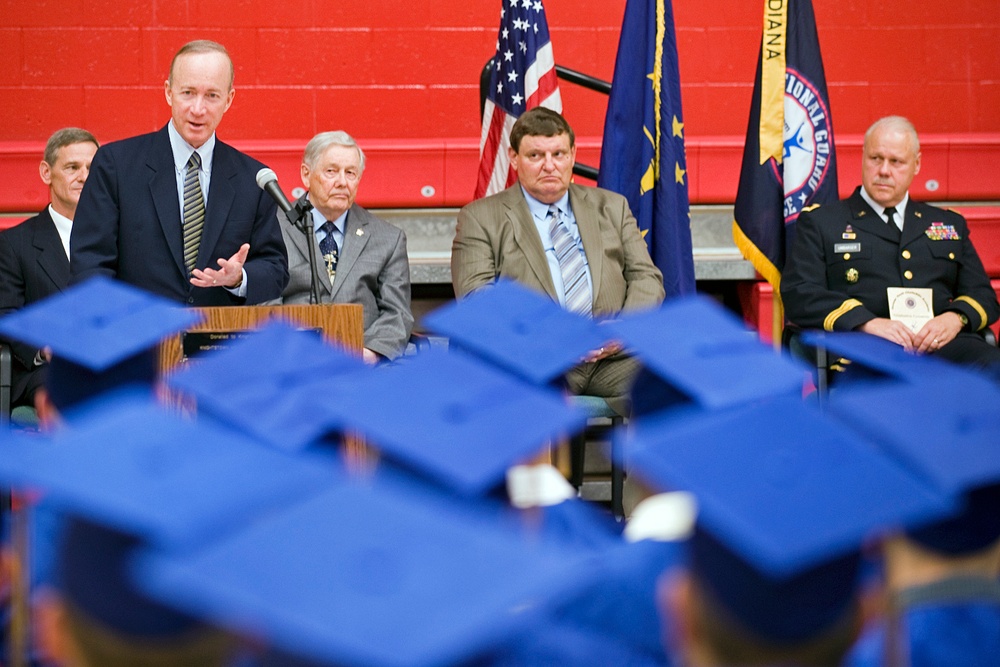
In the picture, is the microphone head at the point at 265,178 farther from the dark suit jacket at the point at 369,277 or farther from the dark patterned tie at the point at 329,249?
the dark patterned tie at the point at 329,249

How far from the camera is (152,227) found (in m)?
3.10

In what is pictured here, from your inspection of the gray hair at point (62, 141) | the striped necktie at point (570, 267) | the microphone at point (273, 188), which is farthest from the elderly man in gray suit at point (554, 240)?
the gray hair at point (62, 141)

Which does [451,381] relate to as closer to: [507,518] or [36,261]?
[507,518]

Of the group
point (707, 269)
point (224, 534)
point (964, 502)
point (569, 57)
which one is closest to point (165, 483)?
point (224, 534)

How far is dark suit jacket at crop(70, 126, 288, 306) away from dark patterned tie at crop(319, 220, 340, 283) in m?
0.70

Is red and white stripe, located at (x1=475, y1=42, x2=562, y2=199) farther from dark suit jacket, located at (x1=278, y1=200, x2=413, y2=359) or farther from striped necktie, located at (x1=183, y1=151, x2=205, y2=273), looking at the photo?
striped necktie, located at (x1=183, y1=151, x2=205, y2=273)

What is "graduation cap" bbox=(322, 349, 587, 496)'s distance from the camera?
111 centimetres

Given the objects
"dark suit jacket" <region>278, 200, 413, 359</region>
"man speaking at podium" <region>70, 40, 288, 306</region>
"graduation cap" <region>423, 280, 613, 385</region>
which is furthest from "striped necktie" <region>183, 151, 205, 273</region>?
"graduation cap" <region>423, 280, 613, 385</region>

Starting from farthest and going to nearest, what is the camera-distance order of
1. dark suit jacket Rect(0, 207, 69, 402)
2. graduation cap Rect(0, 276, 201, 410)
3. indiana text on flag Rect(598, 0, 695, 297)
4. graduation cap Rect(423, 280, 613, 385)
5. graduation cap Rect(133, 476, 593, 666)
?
indiana text on flag Rect(598, 0, 695, 297) < dark suit jacket Rect(0, 207, 69, 402) < graduation cap Rect(0, 276, 201, 410) < graduation cap Rect(423, 280, 613, 385) < graduation cap Rect(133, 476, 593, 666)

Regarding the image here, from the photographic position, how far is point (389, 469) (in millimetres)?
1256

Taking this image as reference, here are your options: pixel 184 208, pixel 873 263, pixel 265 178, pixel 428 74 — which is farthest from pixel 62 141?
pixel 873 263

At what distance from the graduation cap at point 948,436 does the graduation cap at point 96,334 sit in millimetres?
940

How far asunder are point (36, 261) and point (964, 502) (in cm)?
317

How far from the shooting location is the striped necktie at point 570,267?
3.85 metres
